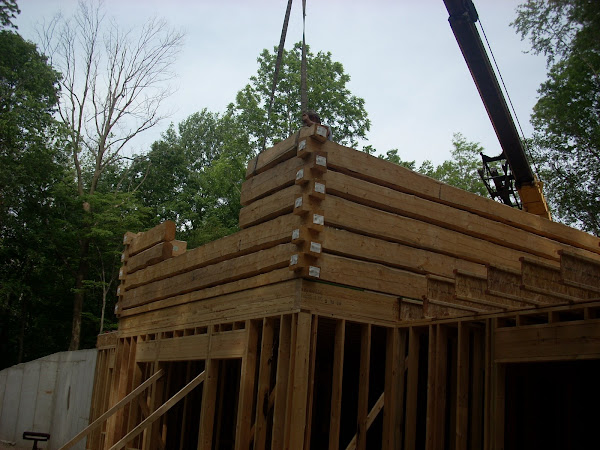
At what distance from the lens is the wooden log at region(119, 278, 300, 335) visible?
8.81 metres

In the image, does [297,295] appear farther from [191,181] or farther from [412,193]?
[191,181]

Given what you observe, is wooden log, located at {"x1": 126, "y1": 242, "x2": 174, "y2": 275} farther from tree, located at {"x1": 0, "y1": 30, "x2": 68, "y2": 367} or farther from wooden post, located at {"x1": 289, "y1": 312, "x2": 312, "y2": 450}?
tree, located at {"x1": 0, "y1": 30, "x2": 68, "y2": 367}

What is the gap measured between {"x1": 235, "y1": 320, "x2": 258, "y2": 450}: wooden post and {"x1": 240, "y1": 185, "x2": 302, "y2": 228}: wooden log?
5.41 ft

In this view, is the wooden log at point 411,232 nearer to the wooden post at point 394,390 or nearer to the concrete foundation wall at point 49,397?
the wooden post at point 394,390

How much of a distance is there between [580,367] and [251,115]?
89.1 feet

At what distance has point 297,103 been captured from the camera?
34.8 meters

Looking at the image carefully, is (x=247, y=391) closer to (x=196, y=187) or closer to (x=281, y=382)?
(x=281, y=382)

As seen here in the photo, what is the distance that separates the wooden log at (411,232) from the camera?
355 inches

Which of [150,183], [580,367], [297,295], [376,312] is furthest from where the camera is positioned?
[150,183]

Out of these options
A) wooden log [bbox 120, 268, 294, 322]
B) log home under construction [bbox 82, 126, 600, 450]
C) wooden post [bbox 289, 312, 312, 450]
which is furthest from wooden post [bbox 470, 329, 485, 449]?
wooden log [bbox 120, 268, 294, 322]

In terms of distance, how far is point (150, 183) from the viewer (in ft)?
122

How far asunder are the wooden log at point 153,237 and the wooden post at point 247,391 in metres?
4.10

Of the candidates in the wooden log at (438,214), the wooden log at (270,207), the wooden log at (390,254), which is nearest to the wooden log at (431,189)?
the wooden log at (438,214)

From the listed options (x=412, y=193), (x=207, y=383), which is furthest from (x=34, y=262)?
(x=412, y=193)
